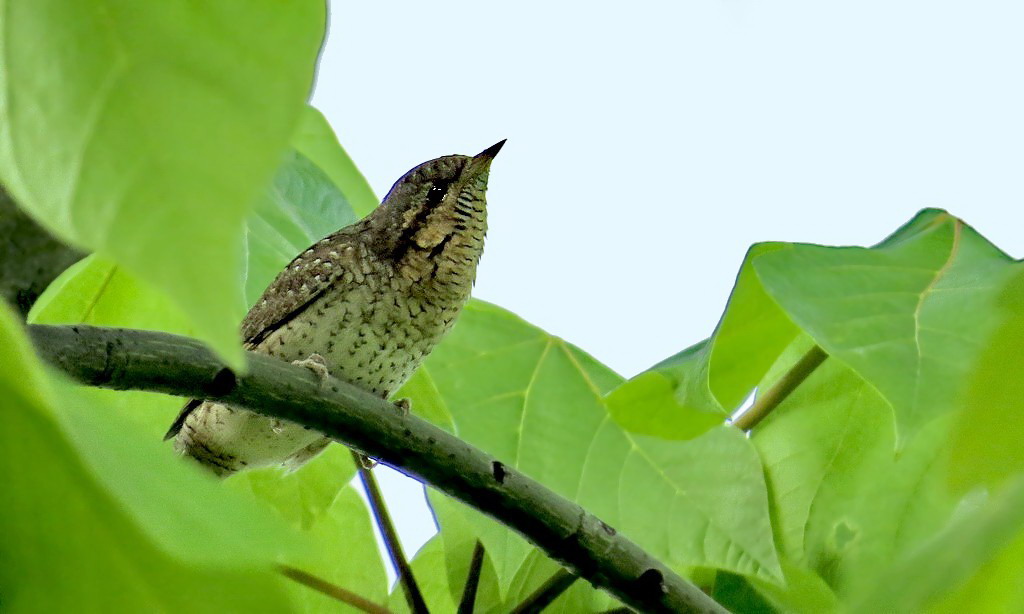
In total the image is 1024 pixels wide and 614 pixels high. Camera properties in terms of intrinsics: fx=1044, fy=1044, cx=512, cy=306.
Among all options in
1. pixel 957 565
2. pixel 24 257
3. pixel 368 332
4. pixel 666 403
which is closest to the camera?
pixel 957 565

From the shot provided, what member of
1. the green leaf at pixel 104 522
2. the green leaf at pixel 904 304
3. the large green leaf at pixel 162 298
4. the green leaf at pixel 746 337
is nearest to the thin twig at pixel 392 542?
the large green leaf at pixel 162 298

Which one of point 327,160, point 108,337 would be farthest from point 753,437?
point 108,337

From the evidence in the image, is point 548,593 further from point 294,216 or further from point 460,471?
point 294,216

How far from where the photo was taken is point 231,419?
1.35 metres

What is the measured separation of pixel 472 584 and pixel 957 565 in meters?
0.81

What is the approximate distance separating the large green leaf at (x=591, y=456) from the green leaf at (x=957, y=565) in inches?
29.4

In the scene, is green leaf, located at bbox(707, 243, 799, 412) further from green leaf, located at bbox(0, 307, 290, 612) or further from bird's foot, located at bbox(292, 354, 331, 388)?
green leaf, located at bbox(0, 307, 290, 612)

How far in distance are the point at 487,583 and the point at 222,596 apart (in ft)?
3.17

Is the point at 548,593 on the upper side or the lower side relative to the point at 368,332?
lower

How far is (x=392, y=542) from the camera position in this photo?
96 centimetres

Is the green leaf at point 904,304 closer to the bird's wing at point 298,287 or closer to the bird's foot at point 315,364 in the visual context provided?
the bird's foot at point 315,364

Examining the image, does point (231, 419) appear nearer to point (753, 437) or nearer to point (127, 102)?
point (753, 437)

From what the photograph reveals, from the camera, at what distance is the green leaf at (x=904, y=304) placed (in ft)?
2.04

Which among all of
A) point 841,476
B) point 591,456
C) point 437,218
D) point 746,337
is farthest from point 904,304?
point 437,218
